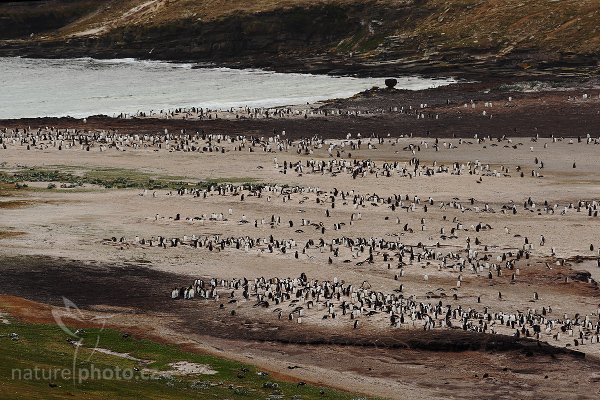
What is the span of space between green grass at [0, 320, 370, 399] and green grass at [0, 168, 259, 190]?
2605 cm

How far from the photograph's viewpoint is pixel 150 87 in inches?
4476

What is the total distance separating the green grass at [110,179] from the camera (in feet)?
203

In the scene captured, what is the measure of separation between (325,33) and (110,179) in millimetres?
73632

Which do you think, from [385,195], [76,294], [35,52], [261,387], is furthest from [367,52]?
[261,387]

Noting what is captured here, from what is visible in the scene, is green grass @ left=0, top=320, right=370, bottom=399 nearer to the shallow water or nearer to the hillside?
the shallow water

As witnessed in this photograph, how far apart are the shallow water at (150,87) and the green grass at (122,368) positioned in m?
60.3

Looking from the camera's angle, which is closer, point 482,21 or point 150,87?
point 150,87

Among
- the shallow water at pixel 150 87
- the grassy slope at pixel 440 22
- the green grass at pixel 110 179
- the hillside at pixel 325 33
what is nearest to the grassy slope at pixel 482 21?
the grassy slope at pixel 440 22

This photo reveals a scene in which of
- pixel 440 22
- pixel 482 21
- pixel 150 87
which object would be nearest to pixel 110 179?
pixel 150 87

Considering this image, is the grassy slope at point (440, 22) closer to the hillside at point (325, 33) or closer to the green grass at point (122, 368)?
the hillside at point (325, 33)

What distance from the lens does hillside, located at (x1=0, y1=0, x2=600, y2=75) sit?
114 meters

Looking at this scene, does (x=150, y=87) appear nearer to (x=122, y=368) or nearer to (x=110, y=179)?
(x=110, y=179)

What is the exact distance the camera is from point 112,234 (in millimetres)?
49969

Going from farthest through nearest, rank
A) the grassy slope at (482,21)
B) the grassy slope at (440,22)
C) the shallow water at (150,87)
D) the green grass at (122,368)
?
the grassy slope at (440,22)
the grassy slope at (482,21)
the shallow water at (150,87)
the green grass at (122,368)
